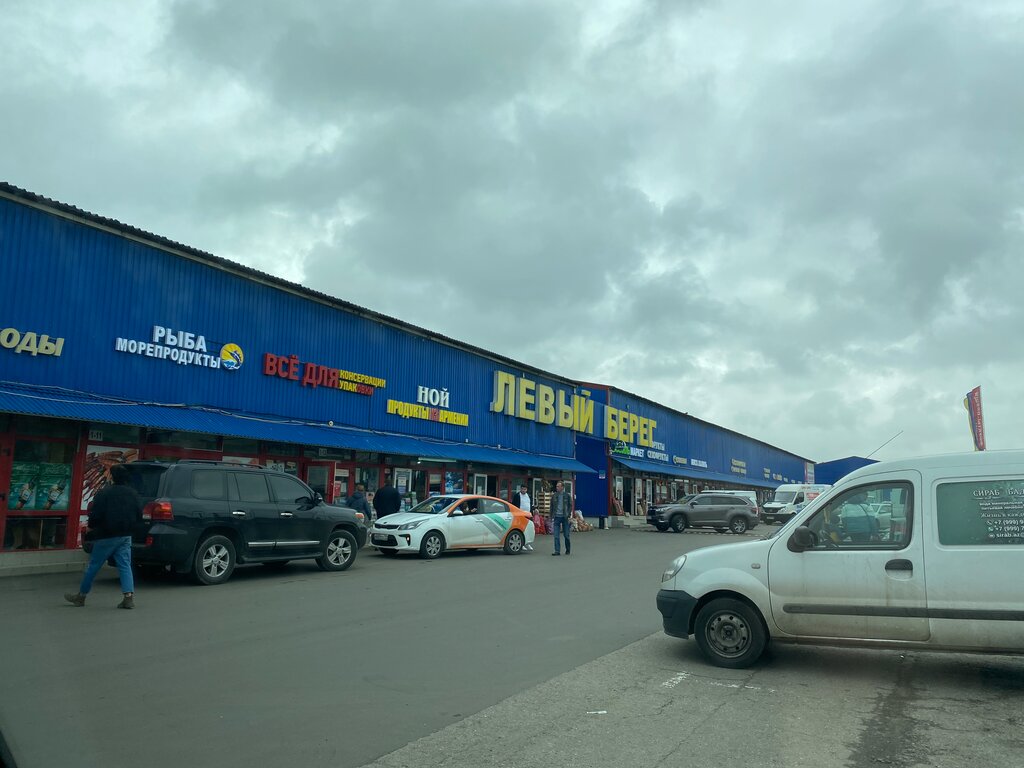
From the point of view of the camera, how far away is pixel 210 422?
17531mm

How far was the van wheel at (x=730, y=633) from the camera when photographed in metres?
7.15

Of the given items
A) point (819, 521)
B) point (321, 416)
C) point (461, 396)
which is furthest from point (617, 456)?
point (819, 521)

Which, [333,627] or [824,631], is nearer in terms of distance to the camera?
[824,631]

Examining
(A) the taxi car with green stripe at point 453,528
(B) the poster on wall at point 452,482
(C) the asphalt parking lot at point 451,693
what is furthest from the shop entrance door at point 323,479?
(C) the asphalt parking lot at point 451,693

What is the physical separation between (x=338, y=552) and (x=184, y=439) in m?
5.27

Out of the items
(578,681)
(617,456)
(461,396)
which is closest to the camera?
(578,681)

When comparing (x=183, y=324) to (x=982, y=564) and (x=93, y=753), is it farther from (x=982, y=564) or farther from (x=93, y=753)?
(x=982, y=564)

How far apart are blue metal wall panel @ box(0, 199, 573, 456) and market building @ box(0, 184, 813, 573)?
0.12 feet

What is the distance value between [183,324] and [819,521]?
50.8ft

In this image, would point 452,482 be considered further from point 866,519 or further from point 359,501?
point 866,519

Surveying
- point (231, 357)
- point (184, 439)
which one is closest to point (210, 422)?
point (184, 439)

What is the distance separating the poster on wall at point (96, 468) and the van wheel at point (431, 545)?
6.52 metres

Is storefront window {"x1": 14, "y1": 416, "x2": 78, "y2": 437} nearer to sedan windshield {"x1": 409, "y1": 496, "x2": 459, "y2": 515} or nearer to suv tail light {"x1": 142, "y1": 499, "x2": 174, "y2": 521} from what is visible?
suv tail light {"x1": 142, "y1": 499, "x2": 174, "y2": 521}

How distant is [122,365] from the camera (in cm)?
1678
